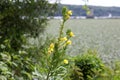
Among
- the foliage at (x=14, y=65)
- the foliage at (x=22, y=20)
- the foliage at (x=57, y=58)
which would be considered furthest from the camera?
the foliage at (x=22, y=20)

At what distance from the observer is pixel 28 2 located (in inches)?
266

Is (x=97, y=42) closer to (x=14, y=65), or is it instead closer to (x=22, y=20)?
(x=22, y=20)

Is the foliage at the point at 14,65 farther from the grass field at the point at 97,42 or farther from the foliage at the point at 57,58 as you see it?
the grass field at the point at 97,42

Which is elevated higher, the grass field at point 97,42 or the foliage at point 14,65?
the foliage at point 14,65

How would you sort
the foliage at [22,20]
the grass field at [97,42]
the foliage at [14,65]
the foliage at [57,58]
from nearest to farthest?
the foliage at [57,58] → the foliage at [14,65] → the foliage at [22,20] → the grass field at [97,42]

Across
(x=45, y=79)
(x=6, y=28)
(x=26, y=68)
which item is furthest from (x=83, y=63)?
(x=45, y=79)

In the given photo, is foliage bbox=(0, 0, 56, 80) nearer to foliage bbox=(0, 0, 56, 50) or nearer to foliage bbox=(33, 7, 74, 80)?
foliage bbox=(0, 0, 56, 50)

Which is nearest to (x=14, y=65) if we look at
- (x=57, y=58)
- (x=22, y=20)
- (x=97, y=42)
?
(x=57, y=58)

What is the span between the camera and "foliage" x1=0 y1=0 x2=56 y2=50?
6.41 meters

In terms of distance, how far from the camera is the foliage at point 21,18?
6406 mm

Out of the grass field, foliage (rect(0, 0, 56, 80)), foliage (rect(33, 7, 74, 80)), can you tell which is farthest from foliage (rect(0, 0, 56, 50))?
foliage (rect(33, 7, 74, 80))

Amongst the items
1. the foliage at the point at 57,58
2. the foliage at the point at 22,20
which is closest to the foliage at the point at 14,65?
the foliage at the point at 57,58

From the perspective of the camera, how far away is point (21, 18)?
6777 millimetres

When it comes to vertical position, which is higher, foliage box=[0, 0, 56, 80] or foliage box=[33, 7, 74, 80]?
foliage box=[33, 7, 74, 80]
